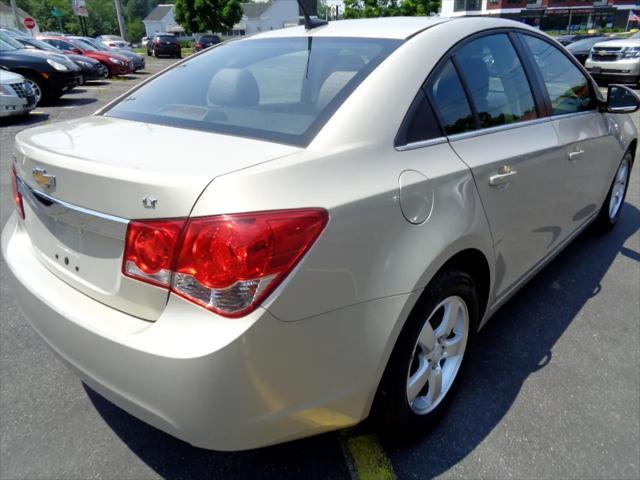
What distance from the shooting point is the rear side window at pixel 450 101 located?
207cm

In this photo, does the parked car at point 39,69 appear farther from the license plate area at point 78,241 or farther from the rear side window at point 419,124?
the rear side window at point 419,124

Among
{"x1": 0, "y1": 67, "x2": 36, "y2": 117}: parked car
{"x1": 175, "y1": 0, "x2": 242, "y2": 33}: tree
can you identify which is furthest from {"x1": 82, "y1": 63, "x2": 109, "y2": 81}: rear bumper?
{"x1": 175, "y1": 0, "x2": 242, "y2": 33}: tree

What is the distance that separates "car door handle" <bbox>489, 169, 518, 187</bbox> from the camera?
2186 millimetres

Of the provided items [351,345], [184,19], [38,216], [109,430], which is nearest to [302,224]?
[351,345]

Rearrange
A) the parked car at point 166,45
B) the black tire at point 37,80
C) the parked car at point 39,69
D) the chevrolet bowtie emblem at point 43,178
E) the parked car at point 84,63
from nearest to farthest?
1. the chevrolet bowtie emblem at point 43,178
2. the parked car at point 39,69
3. the black tire at point 37,80
4. the parked car at point 84,63
5. the parked car at point 166,45

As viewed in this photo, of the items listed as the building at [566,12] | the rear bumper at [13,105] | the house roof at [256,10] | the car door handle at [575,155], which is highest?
the house roof at [256,10]

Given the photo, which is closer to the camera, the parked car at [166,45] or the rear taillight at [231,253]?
the rear taillight at [231,253]

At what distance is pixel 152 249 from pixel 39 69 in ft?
41.4

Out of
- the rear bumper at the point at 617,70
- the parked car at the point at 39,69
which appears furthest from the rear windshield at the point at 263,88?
the rear bumper at the point at 617,70

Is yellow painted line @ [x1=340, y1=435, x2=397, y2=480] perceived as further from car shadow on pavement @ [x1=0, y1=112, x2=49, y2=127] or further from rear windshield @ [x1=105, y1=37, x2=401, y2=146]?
car shadow on pavement @ [x1=0, y1=112, x2=49, y2=127]

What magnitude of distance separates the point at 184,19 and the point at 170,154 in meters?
61.9

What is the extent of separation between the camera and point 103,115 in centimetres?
241

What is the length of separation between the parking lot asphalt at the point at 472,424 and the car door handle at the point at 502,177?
1.03 metres

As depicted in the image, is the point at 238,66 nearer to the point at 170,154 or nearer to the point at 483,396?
the point at 170,154
